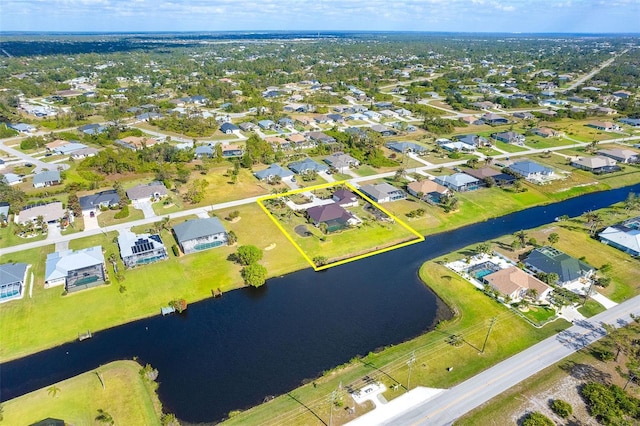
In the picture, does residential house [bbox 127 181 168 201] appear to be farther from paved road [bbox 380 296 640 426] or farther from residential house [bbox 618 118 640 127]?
residential house [bbox 618 118 640 127]

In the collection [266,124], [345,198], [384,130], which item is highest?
[384,130]

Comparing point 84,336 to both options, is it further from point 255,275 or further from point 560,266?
point 560,266

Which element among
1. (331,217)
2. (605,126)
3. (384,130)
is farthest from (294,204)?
(605,126)

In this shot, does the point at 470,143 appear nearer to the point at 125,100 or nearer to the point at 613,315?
the point at 613,315

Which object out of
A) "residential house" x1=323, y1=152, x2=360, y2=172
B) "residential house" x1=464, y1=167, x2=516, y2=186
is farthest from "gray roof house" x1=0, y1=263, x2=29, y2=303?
"residential house" x1=464, y1=167, x2=516, y2=186

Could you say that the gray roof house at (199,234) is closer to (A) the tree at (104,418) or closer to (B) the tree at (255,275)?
(B) the tree at (255,275)
